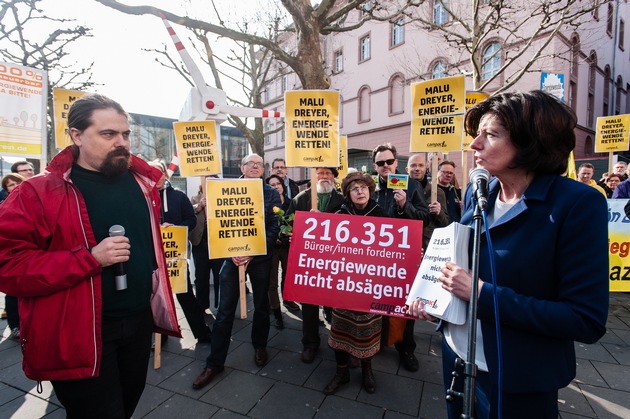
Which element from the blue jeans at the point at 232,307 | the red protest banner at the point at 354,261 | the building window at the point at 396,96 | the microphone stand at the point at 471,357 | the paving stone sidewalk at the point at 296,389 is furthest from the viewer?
the building window at the point at 396,96

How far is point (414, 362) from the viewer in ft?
11.0

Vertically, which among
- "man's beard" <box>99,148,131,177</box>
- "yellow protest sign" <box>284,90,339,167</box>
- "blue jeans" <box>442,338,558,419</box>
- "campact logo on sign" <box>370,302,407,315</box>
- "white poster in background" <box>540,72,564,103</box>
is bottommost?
"campact logo on sign" <box>370,302,407,315</box>

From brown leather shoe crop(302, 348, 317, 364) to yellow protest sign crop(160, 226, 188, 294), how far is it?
1.45 m

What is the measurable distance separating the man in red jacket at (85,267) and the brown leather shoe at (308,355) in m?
1.85

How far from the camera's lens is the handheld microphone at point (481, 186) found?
A: 121 cm

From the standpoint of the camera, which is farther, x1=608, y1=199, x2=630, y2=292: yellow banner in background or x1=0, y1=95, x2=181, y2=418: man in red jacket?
x1=608, y1=199, x2=630, y2=292: yellow banner in background

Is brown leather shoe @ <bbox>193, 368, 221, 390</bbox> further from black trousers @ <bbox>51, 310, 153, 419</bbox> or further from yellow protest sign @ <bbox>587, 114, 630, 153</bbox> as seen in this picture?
yellow protest sign @ <bbox>587, 114, 630, 153</bbox>

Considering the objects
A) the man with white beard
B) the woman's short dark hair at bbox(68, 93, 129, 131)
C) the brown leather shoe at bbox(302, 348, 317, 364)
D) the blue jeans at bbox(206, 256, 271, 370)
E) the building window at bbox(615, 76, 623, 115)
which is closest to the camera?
the woman's short dark hair at bbox(68, 93, 129, 131)

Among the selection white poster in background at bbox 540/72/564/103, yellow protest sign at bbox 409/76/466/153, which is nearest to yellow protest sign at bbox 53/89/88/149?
yellow protest sign at bbox 409/76/466/153

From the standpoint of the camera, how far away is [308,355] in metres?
3.51

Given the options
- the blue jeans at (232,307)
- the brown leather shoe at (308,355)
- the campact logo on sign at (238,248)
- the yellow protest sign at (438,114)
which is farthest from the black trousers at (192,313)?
the yellow protest sign at (438,114)

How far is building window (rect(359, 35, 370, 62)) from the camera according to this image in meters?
24.2

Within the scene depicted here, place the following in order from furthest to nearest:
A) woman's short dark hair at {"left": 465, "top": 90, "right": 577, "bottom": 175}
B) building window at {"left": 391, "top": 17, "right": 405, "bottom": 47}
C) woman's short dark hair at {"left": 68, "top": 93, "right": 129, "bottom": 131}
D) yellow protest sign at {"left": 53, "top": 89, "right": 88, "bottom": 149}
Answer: building window at {"left": 391, "top": 17, "right": 405, "bottom": 47} < yellow protest sign at {"left": 53, "top": 89, "right": 88, "bottom": 149} < woman's short dark hair at {"left": 68, "top": 93, "right": 129, "bottom": 131} < woman's short dark hair at {"left": 465, "top": 90, "right": 577, "bottom": 175}

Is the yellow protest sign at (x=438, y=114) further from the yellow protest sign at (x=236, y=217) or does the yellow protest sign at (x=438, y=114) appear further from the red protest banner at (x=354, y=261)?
the yellow protest sign at (x=236, y=217)
